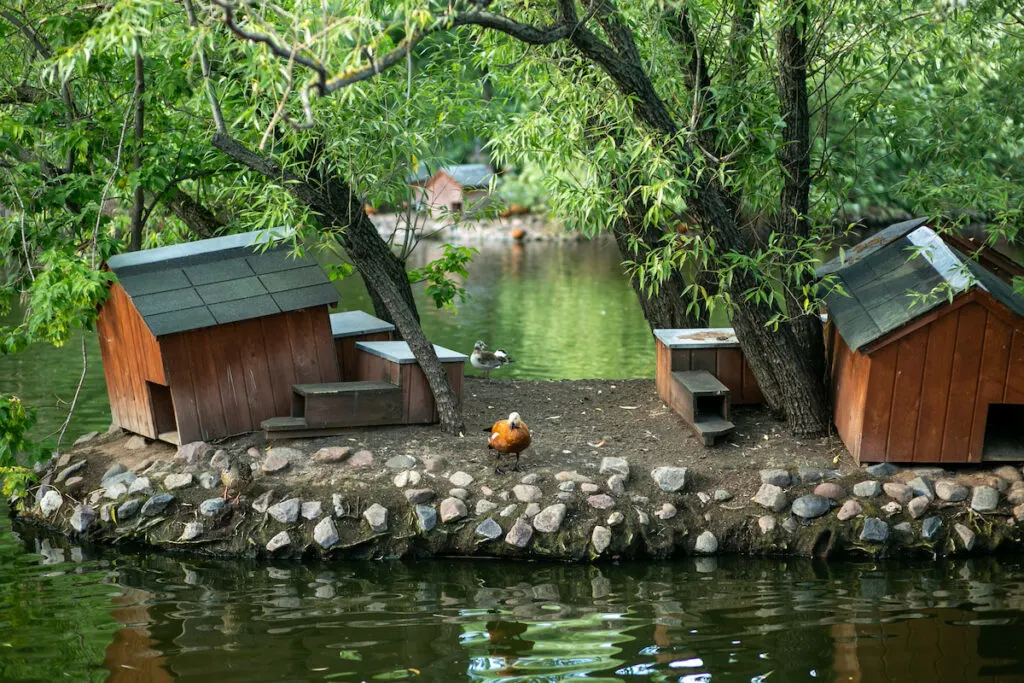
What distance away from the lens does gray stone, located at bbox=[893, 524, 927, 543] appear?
28.2 feet

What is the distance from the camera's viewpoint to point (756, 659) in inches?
265

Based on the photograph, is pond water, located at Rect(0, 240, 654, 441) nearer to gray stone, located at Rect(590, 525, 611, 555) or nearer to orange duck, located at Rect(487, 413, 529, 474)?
orange duck, located at Rect(487, 413, 529, 474)

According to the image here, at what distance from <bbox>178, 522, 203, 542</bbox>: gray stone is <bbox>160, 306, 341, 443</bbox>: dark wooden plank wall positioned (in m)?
1.04

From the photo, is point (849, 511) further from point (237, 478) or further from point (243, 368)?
point (243, 368)

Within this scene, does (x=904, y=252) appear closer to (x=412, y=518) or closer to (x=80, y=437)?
(x=412, y=518)

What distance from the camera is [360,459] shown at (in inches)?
368

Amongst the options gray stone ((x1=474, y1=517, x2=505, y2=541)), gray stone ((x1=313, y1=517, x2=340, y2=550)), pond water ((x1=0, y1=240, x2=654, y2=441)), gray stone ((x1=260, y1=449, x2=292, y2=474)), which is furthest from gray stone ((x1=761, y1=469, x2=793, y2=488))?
pond water ((x1=0, y1=240, x2=654, y2=441))

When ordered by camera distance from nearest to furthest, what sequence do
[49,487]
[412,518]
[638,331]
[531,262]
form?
[412,518] < [49,487] < [638,331] < [531,262]

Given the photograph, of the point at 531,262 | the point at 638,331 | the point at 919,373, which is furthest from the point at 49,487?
the point at 531,262

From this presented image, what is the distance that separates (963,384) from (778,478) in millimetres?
1671

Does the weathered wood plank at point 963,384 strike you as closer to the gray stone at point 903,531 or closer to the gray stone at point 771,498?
the gray stone at point 903,531

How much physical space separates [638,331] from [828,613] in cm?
1169

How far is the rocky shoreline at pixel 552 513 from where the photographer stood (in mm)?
8609

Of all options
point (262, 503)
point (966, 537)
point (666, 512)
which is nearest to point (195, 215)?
point (262, 503)
